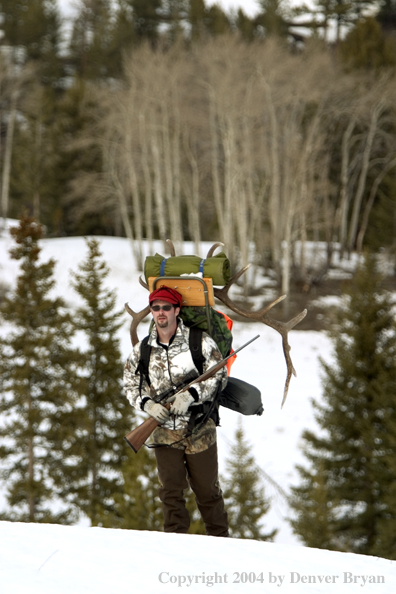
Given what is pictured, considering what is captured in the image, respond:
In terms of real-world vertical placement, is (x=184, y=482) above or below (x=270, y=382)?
above

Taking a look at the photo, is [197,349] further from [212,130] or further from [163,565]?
[212,130]

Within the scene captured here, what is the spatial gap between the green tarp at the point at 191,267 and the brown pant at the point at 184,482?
1.28 meters

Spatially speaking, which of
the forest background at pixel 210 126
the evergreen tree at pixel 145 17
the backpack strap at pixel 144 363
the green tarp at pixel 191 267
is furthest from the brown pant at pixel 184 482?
the evergreen tree at pixel 145 17

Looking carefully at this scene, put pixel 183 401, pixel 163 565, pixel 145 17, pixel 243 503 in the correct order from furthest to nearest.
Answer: pixel 145 17
pixel 243 503
pixel 183 401
pixel 163 565

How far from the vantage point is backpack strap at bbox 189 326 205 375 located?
4.14m

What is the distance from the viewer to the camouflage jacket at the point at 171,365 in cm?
415

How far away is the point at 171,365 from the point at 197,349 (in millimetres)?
226

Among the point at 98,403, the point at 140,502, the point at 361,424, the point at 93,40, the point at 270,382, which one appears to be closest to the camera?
the point at 140,502

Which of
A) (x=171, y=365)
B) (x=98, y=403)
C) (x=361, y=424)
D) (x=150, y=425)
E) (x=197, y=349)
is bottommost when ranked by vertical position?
(x=361, y=424)

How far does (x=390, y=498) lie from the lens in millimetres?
12406

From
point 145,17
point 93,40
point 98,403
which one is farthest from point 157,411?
point 145,17

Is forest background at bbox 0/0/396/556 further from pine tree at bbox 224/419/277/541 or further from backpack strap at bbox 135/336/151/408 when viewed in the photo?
backpack strap at bbox 135/336/151/408

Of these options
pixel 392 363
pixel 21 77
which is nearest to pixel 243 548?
pixel 392 363

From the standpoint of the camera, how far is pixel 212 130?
25.8m
